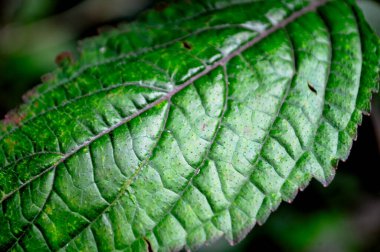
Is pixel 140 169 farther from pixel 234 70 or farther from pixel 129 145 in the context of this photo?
pixel 234 70

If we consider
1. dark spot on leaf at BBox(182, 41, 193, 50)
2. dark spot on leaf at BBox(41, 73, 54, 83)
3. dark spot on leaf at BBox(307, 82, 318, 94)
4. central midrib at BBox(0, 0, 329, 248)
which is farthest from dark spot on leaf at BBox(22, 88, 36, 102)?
dark spot on leaf at BBox(307, 82, 318, 94)

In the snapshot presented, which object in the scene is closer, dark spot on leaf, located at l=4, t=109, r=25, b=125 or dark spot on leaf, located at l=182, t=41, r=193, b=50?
dark spot on leaf, located at l=4, t=109, r=25, b=125

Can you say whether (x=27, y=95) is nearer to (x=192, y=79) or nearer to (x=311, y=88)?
(x=192, y=79)

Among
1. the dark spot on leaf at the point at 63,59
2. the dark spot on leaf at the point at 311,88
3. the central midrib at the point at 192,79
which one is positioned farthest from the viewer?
the dark spot on leaf at the point at 63,59

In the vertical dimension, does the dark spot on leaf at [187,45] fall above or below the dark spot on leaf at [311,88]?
above

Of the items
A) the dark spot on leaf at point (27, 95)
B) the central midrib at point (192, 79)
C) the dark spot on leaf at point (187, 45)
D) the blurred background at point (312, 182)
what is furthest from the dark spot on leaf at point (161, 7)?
the blurred background at point (312, 182)

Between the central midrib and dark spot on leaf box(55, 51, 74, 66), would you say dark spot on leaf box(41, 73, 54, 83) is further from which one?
the central midrib

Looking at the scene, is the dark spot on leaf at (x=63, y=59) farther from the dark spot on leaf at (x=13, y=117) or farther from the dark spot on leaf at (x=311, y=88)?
the dark spot on leaf at (x=311, y=88)

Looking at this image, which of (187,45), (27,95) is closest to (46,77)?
(27,95)

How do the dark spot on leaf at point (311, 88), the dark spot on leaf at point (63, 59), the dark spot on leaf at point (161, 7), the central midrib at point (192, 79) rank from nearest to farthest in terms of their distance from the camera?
the central midrib at point (192, 79) < the dark spot on leaf at point (311, 88) < the dark spot on leaf at point (63, 59) < the dark spot on leaf at point (161, 7)

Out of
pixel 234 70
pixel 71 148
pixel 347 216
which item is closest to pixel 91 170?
pixel 71 148
